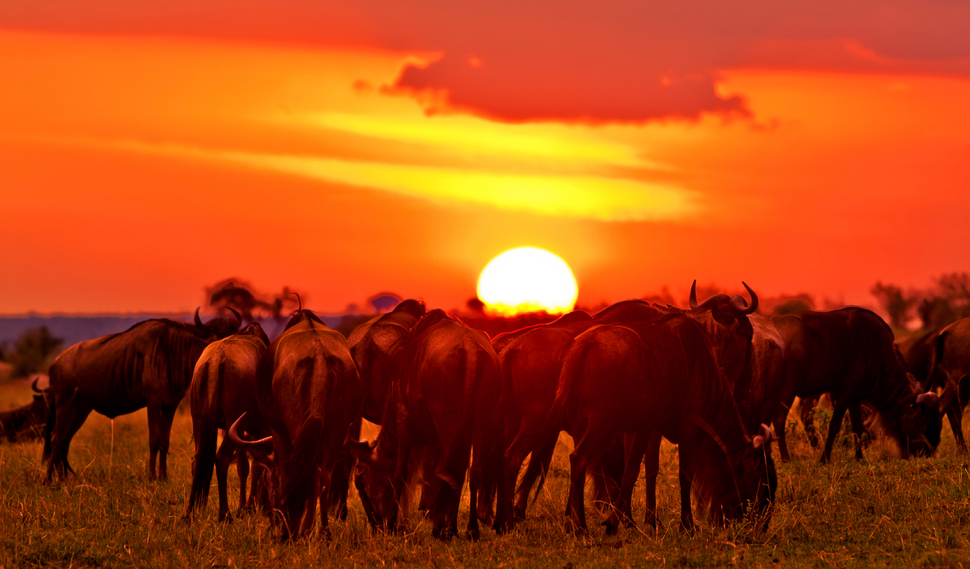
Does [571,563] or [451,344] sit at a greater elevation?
[451,344]

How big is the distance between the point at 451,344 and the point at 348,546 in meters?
2.04

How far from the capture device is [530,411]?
31.0 ft

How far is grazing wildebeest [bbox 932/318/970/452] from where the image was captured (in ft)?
51.1

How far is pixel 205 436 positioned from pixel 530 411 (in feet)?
11.6

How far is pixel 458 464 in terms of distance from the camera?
349 inches

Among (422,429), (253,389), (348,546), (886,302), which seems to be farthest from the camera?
(886,302)

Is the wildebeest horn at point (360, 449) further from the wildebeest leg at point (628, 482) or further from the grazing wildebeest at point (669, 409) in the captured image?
the wildebeest leg at point (628, 482)

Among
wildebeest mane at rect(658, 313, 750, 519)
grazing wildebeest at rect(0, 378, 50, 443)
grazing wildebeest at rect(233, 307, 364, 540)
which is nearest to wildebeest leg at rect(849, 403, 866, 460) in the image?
wildebeest mane at rect(658, 313, 750, 519)

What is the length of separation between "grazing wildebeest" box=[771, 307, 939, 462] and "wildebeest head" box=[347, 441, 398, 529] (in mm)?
7014

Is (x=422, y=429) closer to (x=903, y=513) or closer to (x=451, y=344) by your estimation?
(x=451, y=344)

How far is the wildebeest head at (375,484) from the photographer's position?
31.0 feet

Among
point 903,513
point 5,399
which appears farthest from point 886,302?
point 903,513

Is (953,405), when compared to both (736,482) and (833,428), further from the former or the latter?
(736,482)

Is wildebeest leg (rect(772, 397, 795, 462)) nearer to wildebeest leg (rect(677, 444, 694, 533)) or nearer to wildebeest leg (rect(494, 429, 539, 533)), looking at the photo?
wildebeest leg (rect(677, 444, 694, 533))
